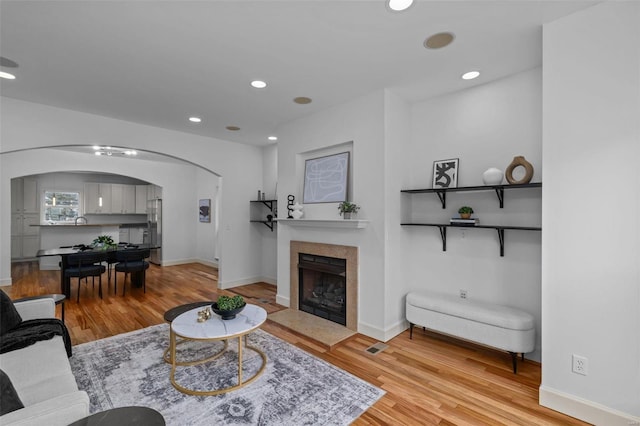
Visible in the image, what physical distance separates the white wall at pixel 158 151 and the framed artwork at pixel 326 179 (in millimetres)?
2111

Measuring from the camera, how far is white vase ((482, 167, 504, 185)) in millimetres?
2801

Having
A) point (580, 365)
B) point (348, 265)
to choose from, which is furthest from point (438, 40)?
point (580, 365)

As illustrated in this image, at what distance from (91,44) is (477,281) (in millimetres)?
4259

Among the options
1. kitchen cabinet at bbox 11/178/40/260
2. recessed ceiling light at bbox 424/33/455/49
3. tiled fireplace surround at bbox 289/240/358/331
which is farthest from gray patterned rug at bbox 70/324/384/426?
kitchen cabinet at bbox 11/178/40/260

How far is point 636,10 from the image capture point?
1.84 metres

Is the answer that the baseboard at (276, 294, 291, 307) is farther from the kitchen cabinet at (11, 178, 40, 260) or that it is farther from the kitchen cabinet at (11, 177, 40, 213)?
the kitchen cabinet at (11, 177, 40, 213)

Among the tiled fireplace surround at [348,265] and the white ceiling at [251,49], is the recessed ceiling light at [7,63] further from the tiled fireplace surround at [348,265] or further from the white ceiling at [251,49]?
the tiled fireplace surround at [348,265]

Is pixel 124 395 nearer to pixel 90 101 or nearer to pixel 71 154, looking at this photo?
pixel 90 101

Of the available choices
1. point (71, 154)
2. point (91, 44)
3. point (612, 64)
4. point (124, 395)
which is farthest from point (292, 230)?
point (71, 154)

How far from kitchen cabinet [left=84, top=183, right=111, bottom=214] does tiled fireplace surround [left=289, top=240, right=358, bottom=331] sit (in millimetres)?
7168

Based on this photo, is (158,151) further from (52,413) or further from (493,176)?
(493,176)

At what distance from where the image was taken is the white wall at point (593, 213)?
6.08 ft

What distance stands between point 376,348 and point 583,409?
1644 millimetres

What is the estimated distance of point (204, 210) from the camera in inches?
324
